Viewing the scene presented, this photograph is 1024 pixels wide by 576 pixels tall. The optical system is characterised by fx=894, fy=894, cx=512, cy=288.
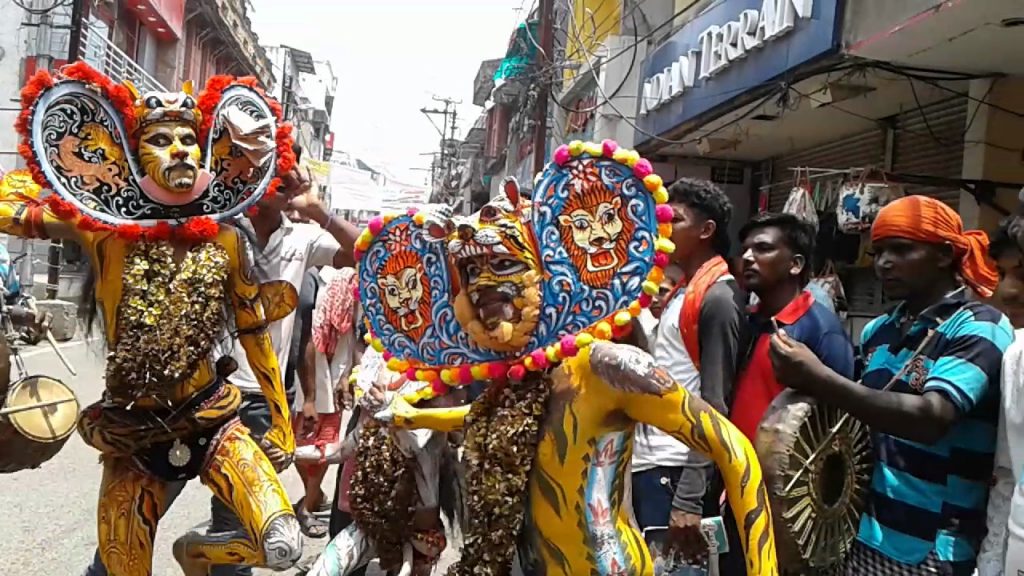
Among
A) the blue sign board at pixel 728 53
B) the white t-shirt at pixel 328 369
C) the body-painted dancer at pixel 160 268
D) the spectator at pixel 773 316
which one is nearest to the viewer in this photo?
the spectator at pixel 773 316

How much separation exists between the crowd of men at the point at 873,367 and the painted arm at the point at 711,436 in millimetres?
253

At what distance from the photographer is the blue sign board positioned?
6602mm

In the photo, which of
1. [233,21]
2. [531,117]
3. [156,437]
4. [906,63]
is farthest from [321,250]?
[233,21]

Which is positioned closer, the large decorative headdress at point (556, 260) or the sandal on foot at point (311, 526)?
the large decorative headdress at point (556, 260)

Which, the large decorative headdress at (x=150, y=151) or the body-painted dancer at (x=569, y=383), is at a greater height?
the large decorative headdress at (x=150, y=151)

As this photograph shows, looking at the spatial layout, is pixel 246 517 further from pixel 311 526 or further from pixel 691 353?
pixel 311 526

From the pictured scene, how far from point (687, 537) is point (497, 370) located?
922mm

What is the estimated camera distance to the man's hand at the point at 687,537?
109 inches

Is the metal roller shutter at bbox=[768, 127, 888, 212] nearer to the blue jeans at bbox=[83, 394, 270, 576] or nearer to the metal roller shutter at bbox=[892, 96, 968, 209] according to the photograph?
the metal roller shutter at bbox=[892, 96, 968, 209]

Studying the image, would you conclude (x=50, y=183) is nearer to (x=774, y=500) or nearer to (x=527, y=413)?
(x=527, y=413)

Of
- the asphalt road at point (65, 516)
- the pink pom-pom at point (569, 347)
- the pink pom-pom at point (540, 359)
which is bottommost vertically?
the asphalt road at point (65, 516)

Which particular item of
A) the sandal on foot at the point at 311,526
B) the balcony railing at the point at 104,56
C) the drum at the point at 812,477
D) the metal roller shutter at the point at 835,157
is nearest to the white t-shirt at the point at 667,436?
the drum at the point at 812,477

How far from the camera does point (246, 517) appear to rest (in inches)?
119

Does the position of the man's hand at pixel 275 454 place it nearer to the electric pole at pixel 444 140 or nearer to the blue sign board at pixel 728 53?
the blue sign board at pixel 728 53
